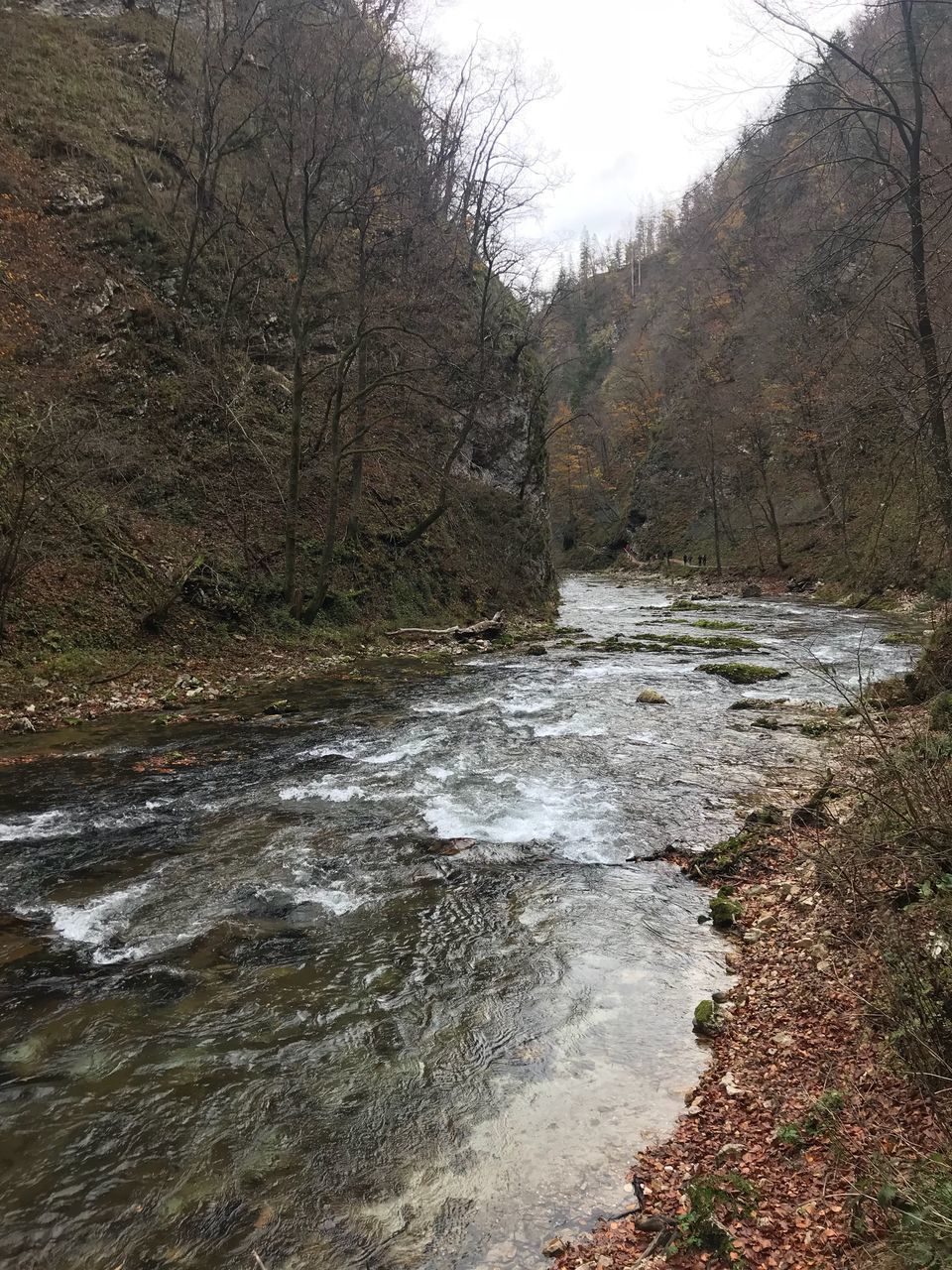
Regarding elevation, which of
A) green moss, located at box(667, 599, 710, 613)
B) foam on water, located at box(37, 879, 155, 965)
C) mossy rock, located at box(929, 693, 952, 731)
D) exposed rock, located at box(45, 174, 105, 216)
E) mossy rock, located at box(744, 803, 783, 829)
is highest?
exposed rock, located at box(45, 174, 105, 216)

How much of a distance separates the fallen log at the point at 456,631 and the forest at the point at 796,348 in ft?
33.3

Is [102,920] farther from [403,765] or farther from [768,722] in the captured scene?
[768,722]

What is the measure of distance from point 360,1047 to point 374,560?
17757 mm

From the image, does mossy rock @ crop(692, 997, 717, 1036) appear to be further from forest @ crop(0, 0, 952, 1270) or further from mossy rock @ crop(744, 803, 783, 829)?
mossy rock @ crop(744, 803, 783, 829)

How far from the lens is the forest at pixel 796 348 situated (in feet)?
28.3

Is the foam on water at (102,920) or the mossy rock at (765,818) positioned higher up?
the mossy rock at (765,818)

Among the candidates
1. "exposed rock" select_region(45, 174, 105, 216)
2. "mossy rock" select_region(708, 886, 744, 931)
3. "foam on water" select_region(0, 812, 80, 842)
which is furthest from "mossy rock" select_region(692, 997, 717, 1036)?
"exposed rock" select_region(45, 174, 105, 216)

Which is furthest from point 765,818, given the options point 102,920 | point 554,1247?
point 102,920

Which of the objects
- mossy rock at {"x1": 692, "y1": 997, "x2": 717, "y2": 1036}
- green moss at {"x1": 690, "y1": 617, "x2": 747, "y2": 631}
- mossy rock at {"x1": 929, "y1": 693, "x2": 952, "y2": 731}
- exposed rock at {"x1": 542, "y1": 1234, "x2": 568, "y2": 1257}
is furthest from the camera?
green moss at {"x1": 690, "y1": 617, "x2": 747, "y2": 631}

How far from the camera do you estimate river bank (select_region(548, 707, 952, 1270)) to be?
2570 millimetres

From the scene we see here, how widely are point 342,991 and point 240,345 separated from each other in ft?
69.3

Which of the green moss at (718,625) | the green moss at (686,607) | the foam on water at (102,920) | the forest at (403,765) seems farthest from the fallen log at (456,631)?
the foam on water at (102,920)

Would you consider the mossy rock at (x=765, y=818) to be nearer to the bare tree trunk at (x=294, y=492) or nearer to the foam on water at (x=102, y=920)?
the foam on water at (x=102, y=920)

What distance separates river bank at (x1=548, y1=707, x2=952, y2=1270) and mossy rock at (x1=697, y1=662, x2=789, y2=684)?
10.4 m
